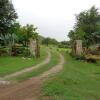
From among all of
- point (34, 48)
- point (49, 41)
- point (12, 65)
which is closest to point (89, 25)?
point (34, 48)

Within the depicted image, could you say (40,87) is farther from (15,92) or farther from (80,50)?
(80,50)

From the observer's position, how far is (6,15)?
47.2 m

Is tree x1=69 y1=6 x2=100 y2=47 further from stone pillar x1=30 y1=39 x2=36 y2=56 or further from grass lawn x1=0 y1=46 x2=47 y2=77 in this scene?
grass lawn x1=0 y1=46 x2=47 y2=77

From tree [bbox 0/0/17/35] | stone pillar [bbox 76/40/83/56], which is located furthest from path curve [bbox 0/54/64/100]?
tree [bbox 0/0/17/35]

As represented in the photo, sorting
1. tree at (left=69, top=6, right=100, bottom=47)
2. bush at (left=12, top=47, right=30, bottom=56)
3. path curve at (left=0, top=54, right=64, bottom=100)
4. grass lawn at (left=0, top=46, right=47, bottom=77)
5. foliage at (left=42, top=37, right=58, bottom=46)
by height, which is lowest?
path curve at (left=0, top=54, right=64, bottom=100)

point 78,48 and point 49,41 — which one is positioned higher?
point 49,41

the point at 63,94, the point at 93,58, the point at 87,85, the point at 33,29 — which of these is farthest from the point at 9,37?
the point at 63,94

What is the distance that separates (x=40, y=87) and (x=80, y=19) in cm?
4363

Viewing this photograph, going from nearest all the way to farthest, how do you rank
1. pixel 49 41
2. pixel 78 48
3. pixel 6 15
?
pixel 78 48 → pixel 6 15 → pixel 49 41

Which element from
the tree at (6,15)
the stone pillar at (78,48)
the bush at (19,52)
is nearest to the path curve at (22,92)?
the stone pillar at (78,48)

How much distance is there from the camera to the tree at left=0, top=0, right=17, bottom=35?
46.6 meters

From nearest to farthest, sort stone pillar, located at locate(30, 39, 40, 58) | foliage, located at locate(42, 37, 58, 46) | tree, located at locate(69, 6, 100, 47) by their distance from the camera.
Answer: stone pillar, located at locate(30, 39, 40, 58), tree, located at locate(69, 6, 100, 47), foliage, located at locate(42, 37, 58, 46)

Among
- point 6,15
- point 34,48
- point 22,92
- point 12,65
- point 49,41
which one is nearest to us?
point 22,92

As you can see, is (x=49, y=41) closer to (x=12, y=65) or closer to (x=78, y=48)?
(x=78, y=48)
